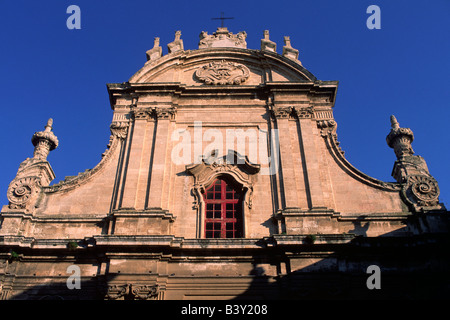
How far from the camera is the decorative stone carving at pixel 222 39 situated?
59.2ft

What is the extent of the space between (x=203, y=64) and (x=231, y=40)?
218 centimetres

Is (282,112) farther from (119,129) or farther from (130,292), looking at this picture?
(130,292)

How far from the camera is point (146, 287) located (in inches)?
419

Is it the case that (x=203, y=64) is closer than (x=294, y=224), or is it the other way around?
(x=294, y=224)

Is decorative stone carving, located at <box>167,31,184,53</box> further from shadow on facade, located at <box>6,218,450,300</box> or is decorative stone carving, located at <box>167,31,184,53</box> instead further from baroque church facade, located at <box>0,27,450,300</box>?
shadow on facade, located at <box>6,218,450,300</box>

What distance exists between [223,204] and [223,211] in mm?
251

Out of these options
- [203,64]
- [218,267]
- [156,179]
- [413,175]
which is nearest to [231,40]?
[203,64]

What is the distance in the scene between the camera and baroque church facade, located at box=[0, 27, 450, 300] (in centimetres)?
1099

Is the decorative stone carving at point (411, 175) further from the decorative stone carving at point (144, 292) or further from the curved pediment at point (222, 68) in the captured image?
the decorative stone carving at point (144, 292)

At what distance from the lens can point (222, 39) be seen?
720 inches
